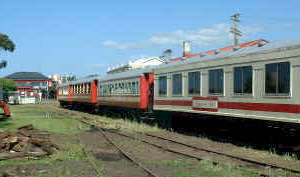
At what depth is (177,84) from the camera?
63.7 ft

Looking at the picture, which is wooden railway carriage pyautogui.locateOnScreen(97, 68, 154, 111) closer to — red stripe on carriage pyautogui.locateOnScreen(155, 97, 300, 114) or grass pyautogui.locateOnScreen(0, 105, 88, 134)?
grass pyautogui.locateOnScreen(0, 105, 88, 134)

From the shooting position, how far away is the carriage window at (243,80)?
14234 mm

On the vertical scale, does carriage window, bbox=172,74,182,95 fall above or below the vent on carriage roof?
below

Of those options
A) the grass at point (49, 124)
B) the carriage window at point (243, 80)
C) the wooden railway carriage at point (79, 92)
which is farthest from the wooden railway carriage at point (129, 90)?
the carriage window at point (243, 80)

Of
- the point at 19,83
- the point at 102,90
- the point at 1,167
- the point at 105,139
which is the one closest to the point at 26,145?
the point at 1,167

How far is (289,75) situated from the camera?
1238cm

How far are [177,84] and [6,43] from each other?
3399 cm

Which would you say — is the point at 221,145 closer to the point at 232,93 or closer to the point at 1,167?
the point at 232,93

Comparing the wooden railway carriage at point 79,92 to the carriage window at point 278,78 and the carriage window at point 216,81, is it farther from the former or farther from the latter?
the carriage window at point 278,78

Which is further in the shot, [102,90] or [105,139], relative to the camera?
[102,90]

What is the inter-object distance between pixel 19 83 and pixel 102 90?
125 m

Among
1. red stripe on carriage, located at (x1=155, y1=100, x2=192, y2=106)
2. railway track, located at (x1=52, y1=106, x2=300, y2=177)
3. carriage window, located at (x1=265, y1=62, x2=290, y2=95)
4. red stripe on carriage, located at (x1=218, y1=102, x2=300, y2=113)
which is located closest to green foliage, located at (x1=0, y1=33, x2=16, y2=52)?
red stripe on carriage, located at (x1=155, y1=100, x2=192, y2=106)

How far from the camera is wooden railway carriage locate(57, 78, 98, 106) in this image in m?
37.4

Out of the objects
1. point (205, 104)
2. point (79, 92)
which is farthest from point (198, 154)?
point (79, 92)
